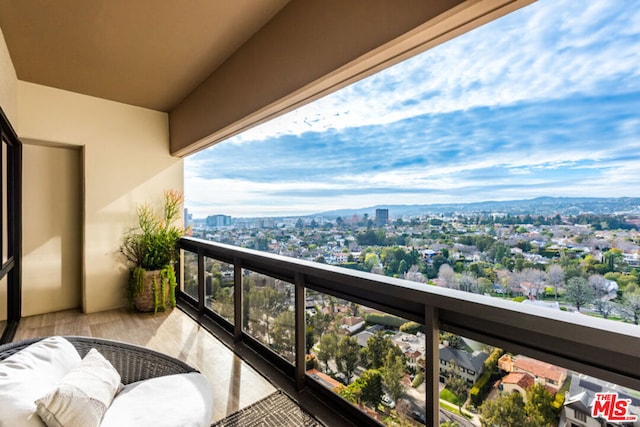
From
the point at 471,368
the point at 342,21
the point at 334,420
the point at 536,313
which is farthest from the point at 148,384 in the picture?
the point at 342,21

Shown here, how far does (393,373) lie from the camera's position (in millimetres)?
1830

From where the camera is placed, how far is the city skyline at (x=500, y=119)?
45.4 inches

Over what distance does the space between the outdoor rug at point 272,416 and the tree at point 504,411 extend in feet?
3.31

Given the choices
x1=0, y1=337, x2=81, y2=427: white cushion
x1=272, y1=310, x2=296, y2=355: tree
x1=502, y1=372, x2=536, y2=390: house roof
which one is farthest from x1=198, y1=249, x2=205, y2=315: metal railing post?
x1=502, y1=372, x2=536, y2=390: house roof

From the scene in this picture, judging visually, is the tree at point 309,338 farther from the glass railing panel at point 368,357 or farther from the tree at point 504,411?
the tree at point 504,411

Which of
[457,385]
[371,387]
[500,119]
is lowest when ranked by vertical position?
[371,387]

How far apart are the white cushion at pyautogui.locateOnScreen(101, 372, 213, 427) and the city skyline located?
63.4 inches

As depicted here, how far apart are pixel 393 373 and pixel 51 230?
4.46m

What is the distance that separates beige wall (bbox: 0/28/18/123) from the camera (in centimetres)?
267

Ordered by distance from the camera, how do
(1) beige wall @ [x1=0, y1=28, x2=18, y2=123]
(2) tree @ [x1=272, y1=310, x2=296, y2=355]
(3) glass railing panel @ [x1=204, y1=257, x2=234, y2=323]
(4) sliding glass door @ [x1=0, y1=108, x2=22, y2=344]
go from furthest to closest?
(3) glass railing panel @ [x1=204, y1=257, x2=234, y2=323] < (4) sliding glass door @ [x1=0, y1=108, x2=22, y2=344] < (1) beige wall @ [x1=0, y1=28, x2=18, y2=123] < (2) tree @ [x1=272, y1=310, x2=296, y2=355]

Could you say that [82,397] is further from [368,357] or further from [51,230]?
[51,230]

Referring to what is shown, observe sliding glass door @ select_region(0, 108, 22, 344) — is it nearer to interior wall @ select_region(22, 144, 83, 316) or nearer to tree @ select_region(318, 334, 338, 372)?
interior wall @ select_region(22, 144, 83, 316)

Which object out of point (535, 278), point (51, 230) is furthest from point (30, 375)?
point (51, 230)

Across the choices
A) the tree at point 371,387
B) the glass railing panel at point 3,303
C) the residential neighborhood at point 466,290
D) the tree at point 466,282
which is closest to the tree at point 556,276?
the residential neighborhood at point 466,290
